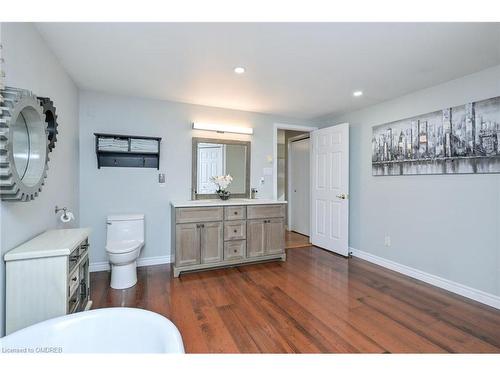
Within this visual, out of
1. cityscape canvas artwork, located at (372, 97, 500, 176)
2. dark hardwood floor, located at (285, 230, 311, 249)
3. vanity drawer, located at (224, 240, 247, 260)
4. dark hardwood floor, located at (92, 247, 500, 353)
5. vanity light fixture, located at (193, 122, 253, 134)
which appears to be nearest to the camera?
dark hardwood floor, located at (92, 247, 500, 353)

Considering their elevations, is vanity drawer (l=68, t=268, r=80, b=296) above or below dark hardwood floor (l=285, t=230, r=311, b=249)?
above

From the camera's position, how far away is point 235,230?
3176 millimetres

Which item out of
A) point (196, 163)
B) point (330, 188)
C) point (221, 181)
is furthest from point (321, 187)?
point (196, 163)

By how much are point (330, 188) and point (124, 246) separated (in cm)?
300

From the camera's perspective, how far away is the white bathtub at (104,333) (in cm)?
113

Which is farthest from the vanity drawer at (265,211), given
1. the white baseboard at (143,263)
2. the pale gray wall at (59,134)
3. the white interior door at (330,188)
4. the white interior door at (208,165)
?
the pale gray wall at (59,134)

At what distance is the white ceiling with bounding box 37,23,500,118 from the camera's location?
1.71 metres

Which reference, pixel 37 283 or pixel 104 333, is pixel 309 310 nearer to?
pixel 104 333

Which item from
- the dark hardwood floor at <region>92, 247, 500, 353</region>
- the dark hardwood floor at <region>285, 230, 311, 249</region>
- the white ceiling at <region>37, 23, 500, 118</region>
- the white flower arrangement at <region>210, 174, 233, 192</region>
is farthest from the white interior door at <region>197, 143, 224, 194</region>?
the dark hardwood floor at <region>285, 230, 311, 249</region>

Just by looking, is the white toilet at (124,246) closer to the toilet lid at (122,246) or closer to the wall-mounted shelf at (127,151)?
the toilet lid at (122,246)

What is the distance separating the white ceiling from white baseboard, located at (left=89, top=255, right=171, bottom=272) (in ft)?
7.03

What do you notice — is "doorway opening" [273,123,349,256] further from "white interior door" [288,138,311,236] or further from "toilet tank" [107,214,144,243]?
"toilet tank" [107,214,144,243]
